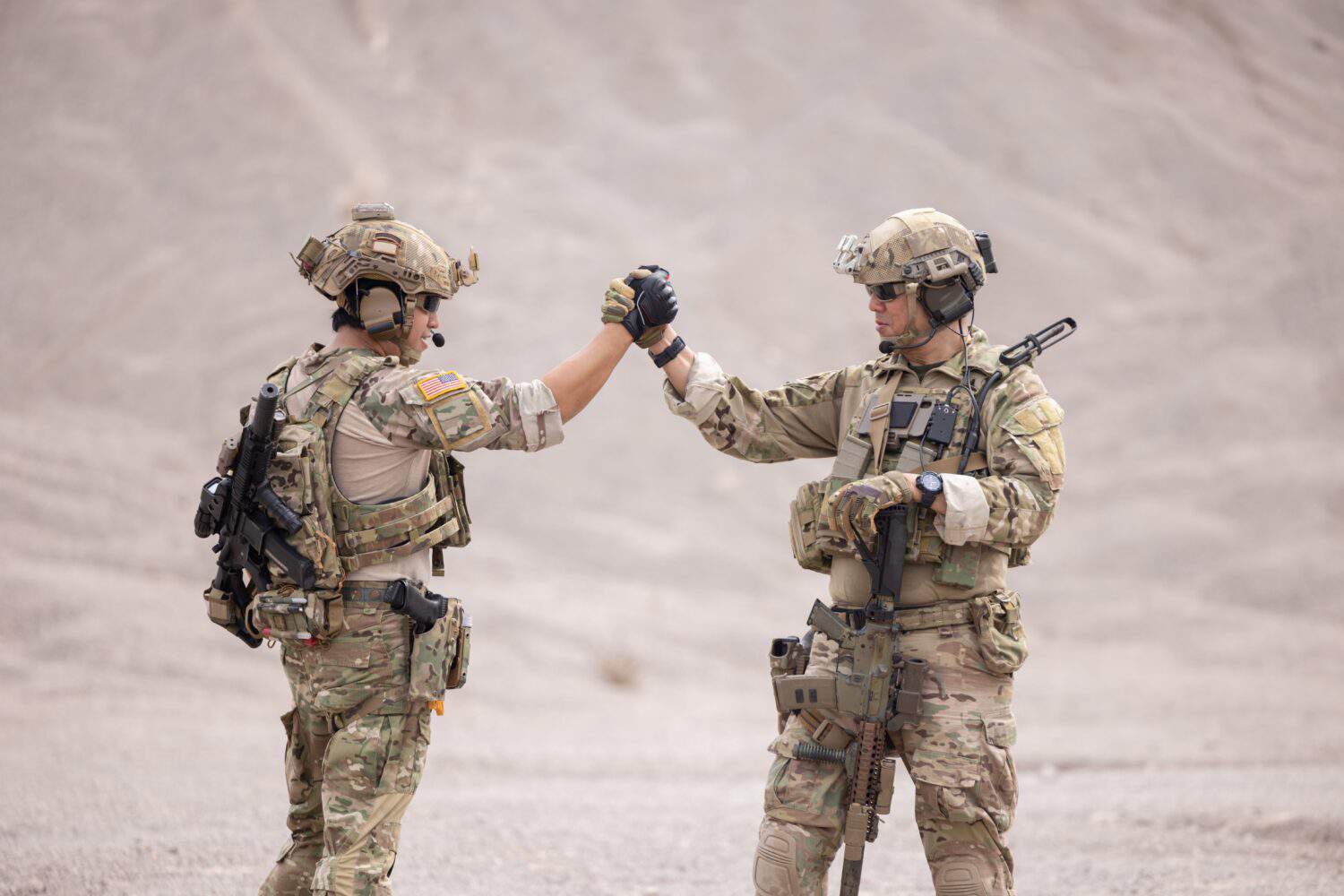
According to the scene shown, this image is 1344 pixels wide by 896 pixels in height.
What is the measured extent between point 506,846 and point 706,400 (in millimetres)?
4076

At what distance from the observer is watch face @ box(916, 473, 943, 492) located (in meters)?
4.99

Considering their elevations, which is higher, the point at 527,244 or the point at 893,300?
the point at 527,244

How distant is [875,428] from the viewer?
5.42 m

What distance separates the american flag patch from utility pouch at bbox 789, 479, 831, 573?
1.34 m

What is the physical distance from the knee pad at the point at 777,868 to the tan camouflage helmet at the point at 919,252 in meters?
2.13

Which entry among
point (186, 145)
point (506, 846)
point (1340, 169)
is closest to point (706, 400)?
point (506, 846)

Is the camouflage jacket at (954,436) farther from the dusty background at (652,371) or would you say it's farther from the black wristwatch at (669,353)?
the dusty background at (652,371)

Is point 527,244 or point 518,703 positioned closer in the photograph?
point 518,703

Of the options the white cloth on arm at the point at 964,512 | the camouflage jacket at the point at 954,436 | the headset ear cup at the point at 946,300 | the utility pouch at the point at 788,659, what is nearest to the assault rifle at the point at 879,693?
the camouflage jacket at the point at 954,436

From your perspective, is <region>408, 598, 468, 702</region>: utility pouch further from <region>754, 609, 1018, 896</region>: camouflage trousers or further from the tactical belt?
the tactical belt

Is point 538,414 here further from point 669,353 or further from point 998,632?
point 998,632

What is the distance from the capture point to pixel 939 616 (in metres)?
5.22

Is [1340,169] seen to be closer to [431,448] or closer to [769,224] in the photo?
[769,224]

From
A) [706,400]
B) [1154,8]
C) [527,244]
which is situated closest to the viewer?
[706,400]
